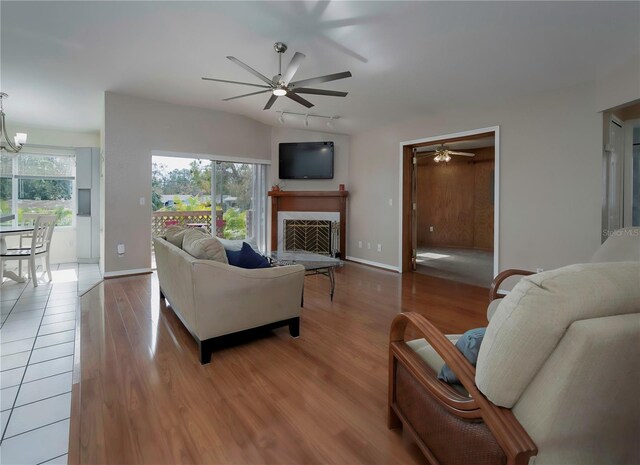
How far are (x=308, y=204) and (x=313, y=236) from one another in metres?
0.63

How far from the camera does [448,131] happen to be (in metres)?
4.66

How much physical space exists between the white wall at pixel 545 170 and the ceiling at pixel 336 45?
0.25 meters

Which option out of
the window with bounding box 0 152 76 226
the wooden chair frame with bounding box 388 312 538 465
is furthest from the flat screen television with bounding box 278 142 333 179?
the wooden chair frame with bounding box 388 312 538 465

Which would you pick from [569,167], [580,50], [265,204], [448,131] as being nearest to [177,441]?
[580,50]

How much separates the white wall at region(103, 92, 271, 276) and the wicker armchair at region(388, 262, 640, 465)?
5161 millimetres

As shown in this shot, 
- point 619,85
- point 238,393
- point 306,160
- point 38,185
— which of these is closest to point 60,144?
point 38,185

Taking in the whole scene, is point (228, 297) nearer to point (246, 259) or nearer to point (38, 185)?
point (246, 259)

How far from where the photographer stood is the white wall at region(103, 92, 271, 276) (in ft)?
15.6

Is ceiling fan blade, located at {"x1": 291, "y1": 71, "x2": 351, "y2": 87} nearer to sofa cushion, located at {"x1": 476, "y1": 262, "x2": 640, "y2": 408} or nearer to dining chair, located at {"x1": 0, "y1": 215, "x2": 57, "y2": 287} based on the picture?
sofa cushion, located at {"x1": 476, "y1": 262, "x2": 640, "y2": 408}

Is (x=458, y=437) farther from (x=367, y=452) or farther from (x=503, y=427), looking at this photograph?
(x=367, y=452)

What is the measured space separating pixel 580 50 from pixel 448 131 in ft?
6.20

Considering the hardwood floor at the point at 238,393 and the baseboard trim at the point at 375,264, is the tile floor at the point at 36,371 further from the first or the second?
the baseboard trim at the point at 375,264

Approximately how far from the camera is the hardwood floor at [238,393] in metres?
1.48

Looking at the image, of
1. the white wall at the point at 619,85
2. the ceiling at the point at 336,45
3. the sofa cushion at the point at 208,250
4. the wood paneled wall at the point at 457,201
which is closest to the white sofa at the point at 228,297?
the sofa cushion at the point at 208,250
